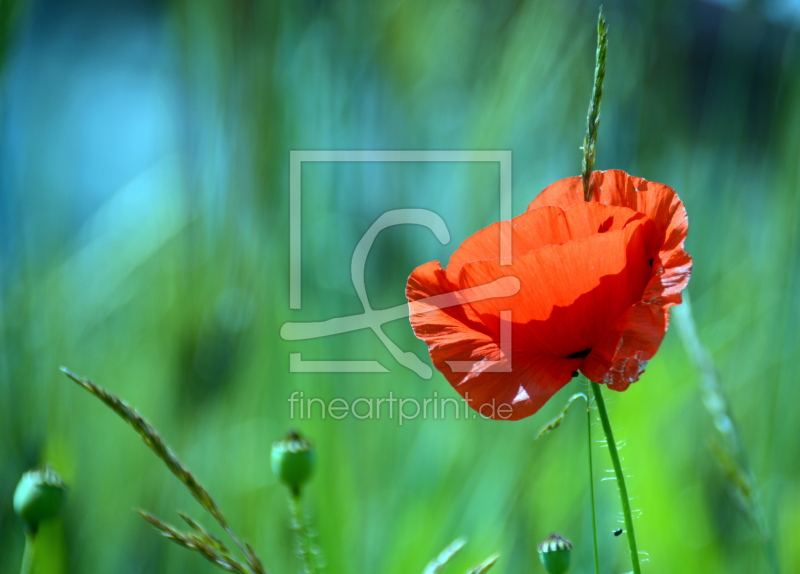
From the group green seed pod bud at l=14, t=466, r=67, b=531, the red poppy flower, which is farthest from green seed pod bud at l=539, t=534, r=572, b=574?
green seed pod bud at l=14, t=466, r=67, b=531

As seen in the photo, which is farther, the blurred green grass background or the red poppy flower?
the blurred green grass background

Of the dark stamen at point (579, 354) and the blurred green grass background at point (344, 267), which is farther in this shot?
the blurred green grass background at point (344, 267)

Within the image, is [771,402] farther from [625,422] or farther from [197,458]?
[197,458]

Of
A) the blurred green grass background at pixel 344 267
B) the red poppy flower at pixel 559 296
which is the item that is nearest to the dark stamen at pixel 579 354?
the red poppy flower at pixel 559 296

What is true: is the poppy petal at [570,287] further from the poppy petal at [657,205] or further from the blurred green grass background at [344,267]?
the blurred green grass background at [344,267]

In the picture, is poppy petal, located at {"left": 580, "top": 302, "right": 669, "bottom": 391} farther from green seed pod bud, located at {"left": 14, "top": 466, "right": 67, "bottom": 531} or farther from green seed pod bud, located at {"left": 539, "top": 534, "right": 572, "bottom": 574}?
green seed pod bud, located at {"left": 14, "top": 466, "right": 67, "bottom": 531}

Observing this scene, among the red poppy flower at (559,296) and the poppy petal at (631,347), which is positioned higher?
the red poppy flower at (559,296)
